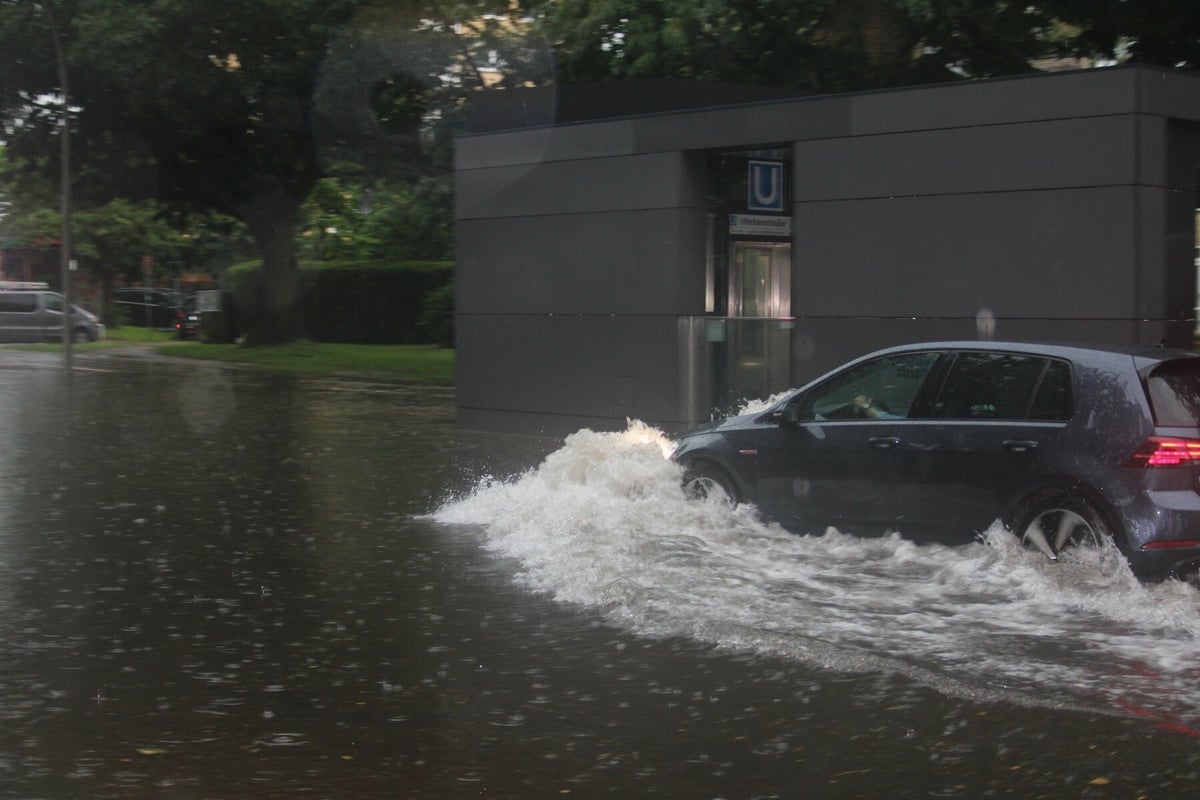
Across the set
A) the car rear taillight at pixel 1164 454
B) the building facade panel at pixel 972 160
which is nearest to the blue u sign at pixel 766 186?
the building facade panel at pixel 972 160

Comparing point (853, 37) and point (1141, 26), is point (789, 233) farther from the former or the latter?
point (1141, 26)

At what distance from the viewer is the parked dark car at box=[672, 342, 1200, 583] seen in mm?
8016

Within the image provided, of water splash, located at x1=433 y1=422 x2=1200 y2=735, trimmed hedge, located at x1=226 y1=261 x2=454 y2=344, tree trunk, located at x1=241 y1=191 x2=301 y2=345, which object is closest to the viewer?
water splash, located at x1=433 y1=422 x2=1200 y2=735

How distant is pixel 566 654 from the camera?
7.20 m

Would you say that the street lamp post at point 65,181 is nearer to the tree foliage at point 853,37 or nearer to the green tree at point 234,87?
the green tree at point 234,87

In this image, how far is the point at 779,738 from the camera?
5801 mm

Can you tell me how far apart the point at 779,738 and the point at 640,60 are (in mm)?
19370

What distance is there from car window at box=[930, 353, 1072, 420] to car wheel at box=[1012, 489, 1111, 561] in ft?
1.54

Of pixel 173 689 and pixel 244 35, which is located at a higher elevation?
pixel 244 35

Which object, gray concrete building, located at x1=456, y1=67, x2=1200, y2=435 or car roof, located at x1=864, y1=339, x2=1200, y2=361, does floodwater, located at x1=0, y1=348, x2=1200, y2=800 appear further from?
gray concrete building, located at x1=456, y1=67, x2=1200, y2=435

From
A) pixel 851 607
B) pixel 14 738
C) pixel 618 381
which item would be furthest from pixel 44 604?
pixel 618 381

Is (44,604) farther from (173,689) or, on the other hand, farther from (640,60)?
(640,60)

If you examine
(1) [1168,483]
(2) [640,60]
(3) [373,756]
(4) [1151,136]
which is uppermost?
(2) [640,60]

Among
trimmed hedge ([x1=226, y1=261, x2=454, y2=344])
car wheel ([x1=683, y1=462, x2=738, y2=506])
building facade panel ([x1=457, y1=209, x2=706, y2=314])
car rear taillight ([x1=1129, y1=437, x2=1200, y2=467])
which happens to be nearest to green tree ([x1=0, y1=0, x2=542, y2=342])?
trimmed hedge ([x1=226, y1=261, x2=454, y2=344])
